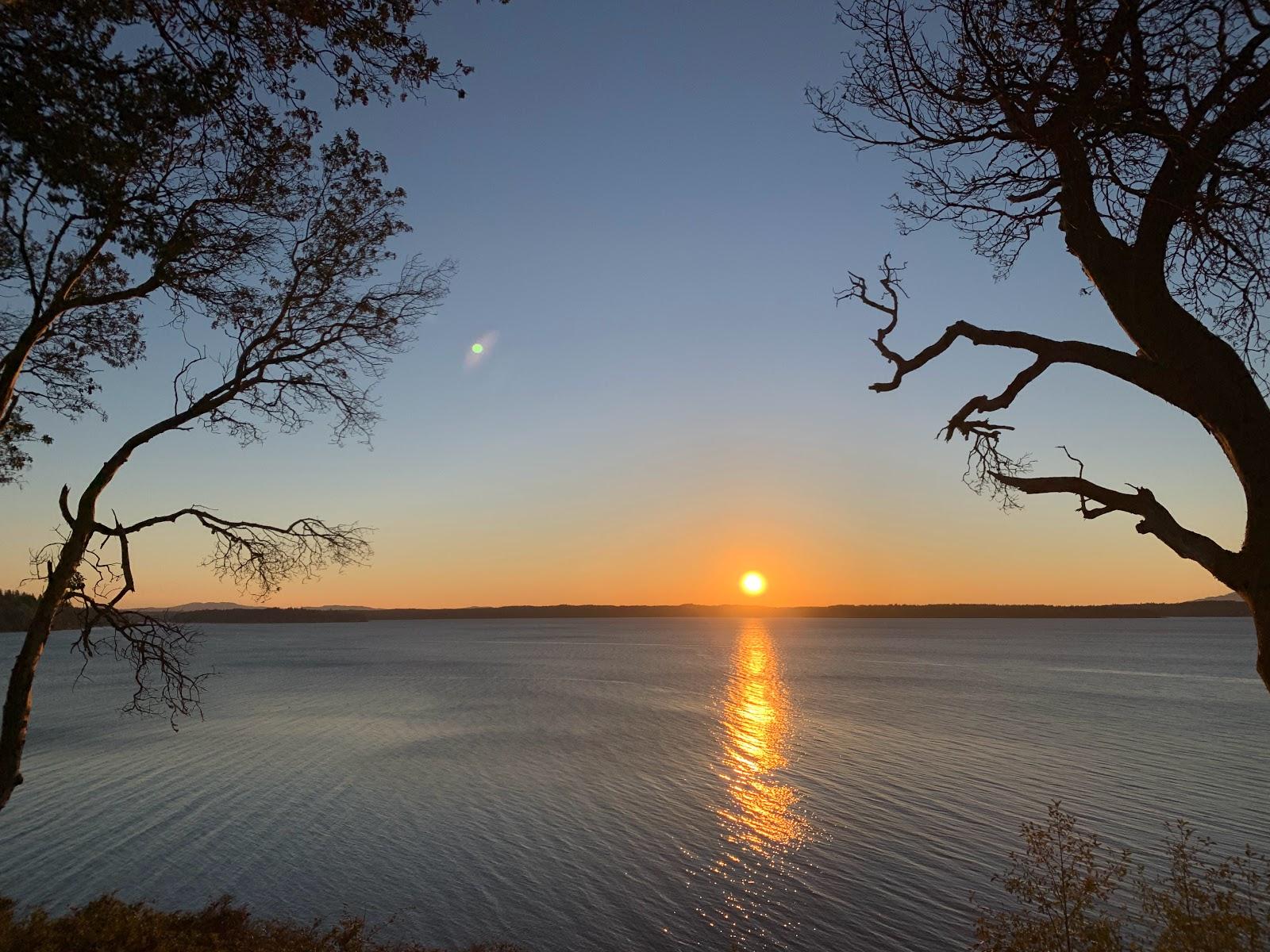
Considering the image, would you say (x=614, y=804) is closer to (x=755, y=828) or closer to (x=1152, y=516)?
(x=755, y=828)

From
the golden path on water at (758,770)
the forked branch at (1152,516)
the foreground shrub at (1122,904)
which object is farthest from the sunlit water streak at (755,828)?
the forked branch at (1152,516)

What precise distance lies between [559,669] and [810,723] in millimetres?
45694

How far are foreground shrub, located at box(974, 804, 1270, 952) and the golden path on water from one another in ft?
20.0

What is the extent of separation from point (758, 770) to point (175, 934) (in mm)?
22473

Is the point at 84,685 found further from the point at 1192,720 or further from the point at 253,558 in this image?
the point at 1192,720

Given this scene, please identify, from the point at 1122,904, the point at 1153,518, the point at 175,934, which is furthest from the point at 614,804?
the point at 1153,518

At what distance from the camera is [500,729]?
3903cm

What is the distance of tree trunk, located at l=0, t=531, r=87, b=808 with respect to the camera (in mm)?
8141

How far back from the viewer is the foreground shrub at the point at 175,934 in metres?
9.59

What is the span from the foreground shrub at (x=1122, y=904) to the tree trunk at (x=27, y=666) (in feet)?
36.2

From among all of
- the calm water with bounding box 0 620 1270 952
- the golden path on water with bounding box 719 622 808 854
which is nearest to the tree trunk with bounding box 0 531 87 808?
the calm water with bounding box 0 620 1270 952

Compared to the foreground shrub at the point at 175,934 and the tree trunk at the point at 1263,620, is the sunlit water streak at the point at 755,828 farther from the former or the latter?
the tree trunk at the point at 1263,620

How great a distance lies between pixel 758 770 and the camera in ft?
96.5

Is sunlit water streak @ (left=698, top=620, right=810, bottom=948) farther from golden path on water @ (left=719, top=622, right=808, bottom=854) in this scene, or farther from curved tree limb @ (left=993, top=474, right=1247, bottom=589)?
curved tree limb @ (left=993, top=474, right=1247, bottom=589)
